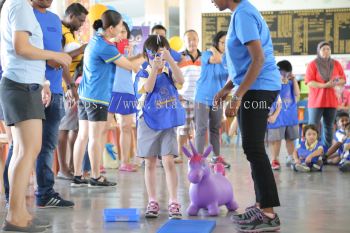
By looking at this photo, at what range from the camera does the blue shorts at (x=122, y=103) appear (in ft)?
17.6

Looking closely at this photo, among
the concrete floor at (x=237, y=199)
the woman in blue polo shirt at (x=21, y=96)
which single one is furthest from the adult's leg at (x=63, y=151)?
the woman in blue polo shirt at (x=21, y=96)

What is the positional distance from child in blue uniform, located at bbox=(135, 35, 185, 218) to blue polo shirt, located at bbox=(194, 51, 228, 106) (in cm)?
216

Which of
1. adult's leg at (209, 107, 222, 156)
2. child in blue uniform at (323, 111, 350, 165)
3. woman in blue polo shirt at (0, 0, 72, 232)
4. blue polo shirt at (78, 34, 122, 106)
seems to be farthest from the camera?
child in blue uniform at (323, 111, 350, 165)

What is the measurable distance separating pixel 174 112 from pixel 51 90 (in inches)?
30.0

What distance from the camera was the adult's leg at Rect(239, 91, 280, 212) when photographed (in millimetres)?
2984

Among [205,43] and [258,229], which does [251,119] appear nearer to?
[258,229]

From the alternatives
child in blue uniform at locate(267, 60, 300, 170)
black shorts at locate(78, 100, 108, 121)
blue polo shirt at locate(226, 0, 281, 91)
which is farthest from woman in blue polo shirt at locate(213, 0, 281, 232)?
child in blue uniform at locate(267, 60, 300, 170)

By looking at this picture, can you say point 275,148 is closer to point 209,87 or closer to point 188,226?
point 209,87

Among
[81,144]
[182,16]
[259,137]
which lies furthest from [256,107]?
[182,16]

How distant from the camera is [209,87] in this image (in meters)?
5.62

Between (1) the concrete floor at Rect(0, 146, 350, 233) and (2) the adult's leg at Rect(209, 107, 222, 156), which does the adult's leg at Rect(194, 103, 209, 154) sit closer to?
(2) the adult's leg at Rect(209, 107, 222, 156)

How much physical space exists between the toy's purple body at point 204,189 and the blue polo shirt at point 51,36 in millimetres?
895

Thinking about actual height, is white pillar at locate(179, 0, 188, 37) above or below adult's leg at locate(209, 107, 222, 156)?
above

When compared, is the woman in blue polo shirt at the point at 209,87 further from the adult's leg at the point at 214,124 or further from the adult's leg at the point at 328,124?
the adult's leg at the point at 328,124
